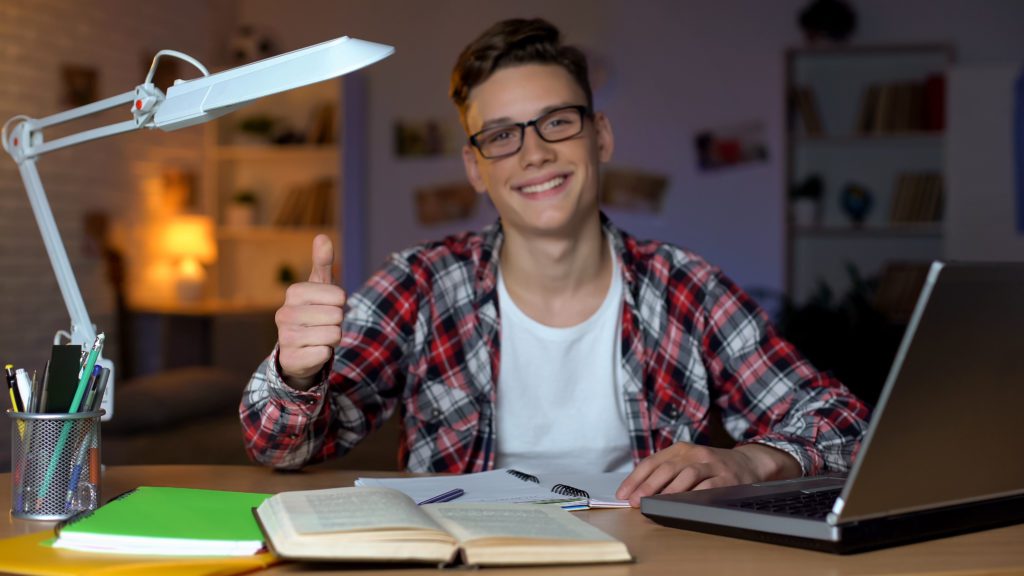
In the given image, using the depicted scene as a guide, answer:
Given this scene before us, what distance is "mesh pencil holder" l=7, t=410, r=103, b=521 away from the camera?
3.63ft

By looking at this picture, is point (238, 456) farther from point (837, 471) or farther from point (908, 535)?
point (908, 535)

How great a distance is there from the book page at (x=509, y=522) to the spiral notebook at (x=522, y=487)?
0.12m

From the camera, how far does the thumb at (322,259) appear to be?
1237mm

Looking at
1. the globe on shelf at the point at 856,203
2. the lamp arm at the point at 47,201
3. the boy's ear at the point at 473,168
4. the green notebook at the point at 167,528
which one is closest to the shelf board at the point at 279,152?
the globe on shelf at the point at 856,203

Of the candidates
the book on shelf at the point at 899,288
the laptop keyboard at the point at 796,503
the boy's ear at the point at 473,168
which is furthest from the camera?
the book on shelf at the point at 899,288

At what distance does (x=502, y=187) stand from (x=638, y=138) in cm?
410

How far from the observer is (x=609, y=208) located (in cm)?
591

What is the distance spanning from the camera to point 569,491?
121 cm

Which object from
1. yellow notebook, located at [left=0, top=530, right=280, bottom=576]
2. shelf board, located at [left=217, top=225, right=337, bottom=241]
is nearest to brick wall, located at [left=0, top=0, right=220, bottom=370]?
shelf board, located at [left=217, top=225, right=337, bottom=241]

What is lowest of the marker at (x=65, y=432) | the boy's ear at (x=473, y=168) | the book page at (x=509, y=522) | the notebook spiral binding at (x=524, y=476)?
the notebook spiral binding at (x=524, y=476)

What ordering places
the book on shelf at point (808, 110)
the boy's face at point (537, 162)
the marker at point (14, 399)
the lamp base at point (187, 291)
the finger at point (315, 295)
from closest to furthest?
1. the marker at point (14, 399)
2. the finger at point (315, 295)
3. the boy's face at point (537, 162)
4. the book on shelf at point (808, 110)
5. the lamp base at point (187, 291)

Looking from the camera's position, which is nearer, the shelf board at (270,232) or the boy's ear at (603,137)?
the boy's ear at (603,137)

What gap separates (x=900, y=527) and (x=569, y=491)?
365 millimetres

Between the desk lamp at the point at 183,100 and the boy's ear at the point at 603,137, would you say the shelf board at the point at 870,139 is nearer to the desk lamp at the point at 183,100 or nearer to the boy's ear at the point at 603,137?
the boy's ear at the point at 603,137
